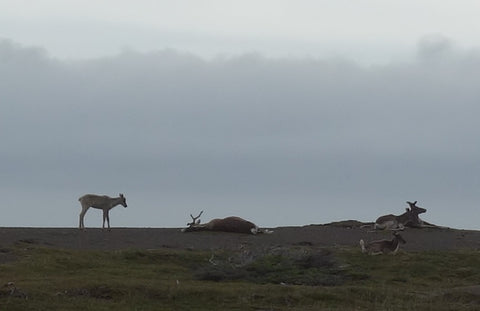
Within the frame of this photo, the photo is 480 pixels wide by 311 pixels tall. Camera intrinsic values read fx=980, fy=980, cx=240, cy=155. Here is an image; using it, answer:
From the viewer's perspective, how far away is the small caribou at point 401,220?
35.8m

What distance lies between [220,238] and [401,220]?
25.1 ft

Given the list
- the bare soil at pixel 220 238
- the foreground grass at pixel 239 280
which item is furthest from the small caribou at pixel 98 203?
the foreground grass at pixel 239 280

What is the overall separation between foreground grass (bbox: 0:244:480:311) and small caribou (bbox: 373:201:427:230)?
8.17m

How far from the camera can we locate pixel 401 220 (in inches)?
1425

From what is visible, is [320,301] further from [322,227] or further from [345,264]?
[322,227]

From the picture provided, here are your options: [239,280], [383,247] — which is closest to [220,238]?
[383,247]

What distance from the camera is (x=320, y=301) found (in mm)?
18938

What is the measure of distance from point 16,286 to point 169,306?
2.97 meters

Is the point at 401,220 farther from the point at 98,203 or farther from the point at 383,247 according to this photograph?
the point at 98,203

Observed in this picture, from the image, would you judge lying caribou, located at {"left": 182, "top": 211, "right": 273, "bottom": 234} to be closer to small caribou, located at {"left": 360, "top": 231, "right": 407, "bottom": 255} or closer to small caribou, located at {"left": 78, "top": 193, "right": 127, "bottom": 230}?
small caribou, located at {"left": 78, "top": 193, "right": 127, "bottom": 230}

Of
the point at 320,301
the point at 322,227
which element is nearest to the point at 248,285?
the point at 320,301

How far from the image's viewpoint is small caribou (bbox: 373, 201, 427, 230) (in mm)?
35812

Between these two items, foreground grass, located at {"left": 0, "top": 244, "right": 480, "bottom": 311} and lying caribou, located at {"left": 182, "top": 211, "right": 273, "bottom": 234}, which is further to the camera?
lying caribou, located at {"left": 182, "top": 211, "right": 273, "bottom": 234}

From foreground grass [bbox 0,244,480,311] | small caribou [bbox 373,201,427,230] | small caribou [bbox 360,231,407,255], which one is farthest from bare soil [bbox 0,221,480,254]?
small caribou [bbox 360,231,407,255]
